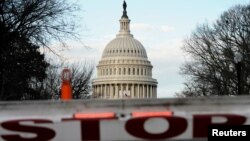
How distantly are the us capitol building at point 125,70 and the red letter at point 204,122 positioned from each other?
134427 millimetres

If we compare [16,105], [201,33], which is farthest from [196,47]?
[16,105]

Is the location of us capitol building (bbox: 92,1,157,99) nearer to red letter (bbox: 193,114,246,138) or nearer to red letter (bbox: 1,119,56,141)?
red letter (bbox: 1,119,56,141)

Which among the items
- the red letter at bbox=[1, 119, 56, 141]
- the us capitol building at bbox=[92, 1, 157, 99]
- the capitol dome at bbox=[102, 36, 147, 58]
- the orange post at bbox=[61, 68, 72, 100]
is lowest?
the red letter at bbox=[1, 119, 56, 141]

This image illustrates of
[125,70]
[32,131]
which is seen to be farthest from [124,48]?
[32,131]

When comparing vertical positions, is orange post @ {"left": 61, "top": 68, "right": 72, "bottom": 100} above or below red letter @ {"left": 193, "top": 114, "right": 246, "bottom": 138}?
above

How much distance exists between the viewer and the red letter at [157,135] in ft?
18.9

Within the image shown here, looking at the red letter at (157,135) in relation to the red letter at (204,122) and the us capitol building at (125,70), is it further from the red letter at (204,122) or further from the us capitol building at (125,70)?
the us capitol building at (125,70)

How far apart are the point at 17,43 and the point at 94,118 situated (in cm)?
2151

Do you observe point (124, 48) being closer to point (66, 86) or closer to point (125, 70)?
point (125, 70)

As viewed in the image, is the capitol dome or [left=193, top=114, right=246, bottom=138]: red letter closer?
[left=193, top=114, right=246, bottom=138]: red letter

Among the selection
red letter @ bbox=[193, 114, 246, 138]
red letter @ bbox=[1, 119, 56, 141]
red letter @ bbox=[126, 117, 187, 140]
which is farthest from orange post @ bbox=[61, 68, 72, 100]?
red letter @ bbox=[193, 114, 246, 138]

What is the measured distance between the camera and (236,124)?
5.73 metres

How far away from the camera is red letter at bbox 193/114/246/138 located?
5.77m

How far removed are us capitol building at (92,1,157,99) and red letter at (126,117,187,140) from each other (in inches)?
5292
